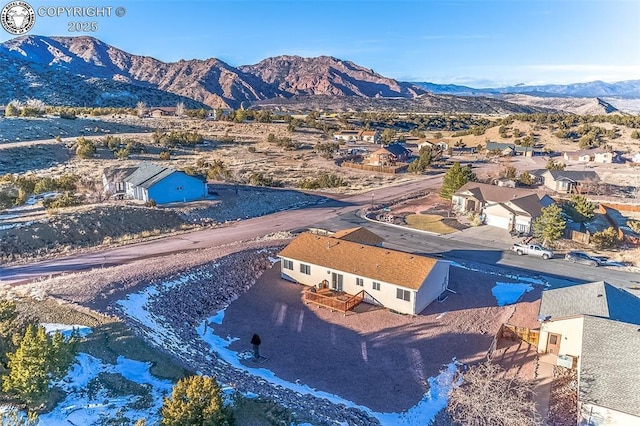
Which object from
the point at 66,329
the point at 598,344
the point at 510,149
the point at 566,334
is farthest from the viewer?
the point at 510,149

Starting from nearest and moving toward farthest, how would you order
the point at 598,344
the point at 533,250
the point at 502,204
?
the point at 598,344 < the point at 533,250 < the point at 502,204

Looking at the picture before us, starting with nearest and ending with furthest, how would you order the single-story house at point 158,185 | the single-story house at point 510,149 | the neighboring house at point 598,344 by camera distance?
the neighboring house at point 598,344
the single-story house at point 158,185
the single-story house at point 510,149

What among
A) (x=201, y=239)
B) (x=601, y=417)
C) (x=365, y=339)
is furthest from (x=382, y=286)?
(x=201, y=239)

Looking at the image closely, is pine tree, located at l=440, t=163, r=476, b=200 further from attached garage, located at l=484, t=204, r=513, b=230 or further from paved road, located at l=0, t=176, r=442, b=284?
attached garage, located at l=484, t=204, r=513, b=230

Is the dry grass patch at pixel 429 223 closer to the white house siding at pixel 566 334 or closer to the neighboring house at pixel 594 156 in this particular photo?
the white house siding at pixel 566 334

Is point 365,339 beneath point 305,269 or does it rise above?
beneath

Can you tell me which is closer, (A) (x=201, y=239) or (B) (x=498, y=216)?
(A) (x=201, y=239)

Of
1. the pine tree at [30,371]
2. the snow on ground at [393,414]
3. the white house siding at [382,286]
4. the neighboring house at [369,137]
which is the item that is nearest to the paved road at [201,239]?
the white house siding at [382,286]

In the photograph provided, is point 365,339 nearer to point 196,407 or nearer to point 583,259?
point 196,407
